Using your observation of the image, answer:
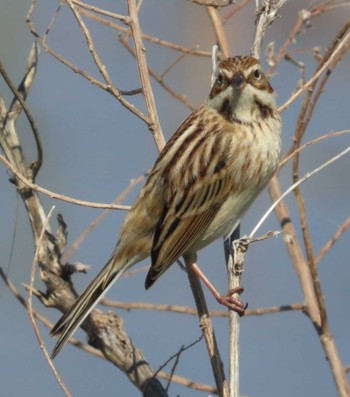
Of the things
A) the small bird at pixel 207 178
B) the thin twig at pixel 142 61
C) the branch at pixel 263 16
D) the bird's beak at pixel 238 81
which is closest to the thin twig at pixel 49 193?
the thin twig at pixel 142 61

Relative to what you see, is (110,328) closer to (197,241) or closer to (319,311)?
(197,241)

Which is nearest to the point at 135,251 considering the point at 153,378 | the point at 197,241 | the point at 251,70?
the point at 197,241

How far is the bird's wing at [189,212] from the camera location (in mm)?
3488

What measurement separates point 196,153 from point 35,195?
62cm

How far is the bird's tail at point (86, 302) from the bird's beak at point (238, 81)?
2.62 feet

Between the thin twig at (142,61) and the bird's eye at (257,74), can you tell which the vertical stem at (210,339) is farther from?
the bird's eye at (257,74)

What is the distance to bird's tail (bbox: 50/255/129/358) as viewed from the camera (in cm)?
313

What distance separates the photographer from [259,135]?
354cm

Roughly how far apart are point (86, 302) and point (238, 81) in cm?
96

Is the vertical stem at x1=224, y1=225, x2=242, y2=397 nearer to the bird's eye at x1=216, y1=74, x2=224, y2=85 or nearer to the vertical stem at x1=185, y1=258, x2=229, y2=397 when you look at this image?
the vertical stem at x1=185, y1=258, x2=229, y2=397

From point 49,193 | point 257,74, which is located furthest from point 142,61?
point 49,193

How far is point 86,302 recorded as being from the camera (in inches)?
129

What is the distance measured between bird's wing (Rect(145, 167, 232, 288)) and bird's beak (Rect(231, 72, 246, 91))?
33 cm

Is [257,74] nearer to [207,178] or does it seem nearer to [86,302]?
[207,178]
